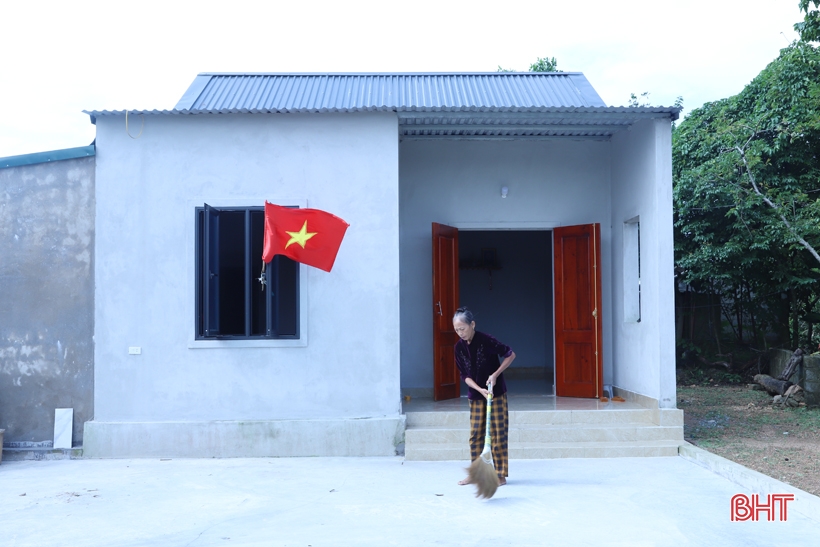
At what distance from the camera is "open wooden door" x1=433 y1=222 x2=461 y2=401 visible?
9.09 m

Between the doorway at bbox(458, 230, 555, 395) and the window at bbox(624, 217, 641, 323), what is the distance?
367cm

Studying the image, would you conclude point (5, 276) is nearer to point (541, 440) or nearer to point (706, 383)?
point (541, 440)

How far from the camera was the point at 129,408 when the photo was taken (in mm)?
7676

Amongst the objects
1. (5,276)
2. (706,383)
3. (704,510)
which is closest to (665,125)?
(704,510)

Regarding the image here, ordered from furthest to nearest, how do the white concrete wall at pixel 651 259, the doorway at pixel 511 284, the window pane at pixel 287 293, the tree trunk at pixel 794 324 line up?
1. the doorway at pixel 511 284
2. the tree trunk at pixel 794 324
3. the window pane at pixel 287 293
4. the white concrete wall at pixel 651 259

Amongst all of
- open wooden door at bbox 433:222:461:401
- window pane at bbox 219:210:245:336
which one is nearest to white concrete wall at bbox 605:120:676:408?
open wooden door at bbox 433:222:461:401

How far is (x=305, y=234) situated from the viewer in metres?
7.50

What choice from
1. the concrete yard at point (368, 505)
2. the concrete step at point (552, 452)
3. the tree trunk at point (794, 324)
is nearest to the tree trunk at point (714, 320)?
the tree trunk at point (794, 324)

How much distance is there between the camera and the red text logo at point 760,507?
5.23 meters

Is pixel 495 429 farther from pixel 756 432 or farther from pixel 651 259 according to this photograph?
pixel 756 432

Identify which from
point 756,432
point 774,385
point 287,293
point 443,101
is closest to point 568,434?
point 756,432

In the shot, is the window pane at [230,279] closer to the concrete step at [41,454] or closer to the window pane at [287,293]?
the concrete step at [41,454]

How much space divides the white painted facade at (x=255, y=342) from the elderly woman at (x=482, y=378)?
175 cm

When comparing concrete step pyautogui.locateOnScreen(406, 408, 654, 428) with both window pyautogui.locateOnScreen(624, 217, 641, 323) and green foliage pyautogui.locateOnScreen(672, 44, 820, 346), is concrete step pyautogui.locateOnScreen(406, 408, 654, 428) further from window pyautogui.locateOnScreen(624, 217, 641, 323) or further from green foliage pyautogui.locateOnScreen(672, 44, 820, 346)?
green foliage pyautogui.locateOnScreen(672, 44, 820, 346)
